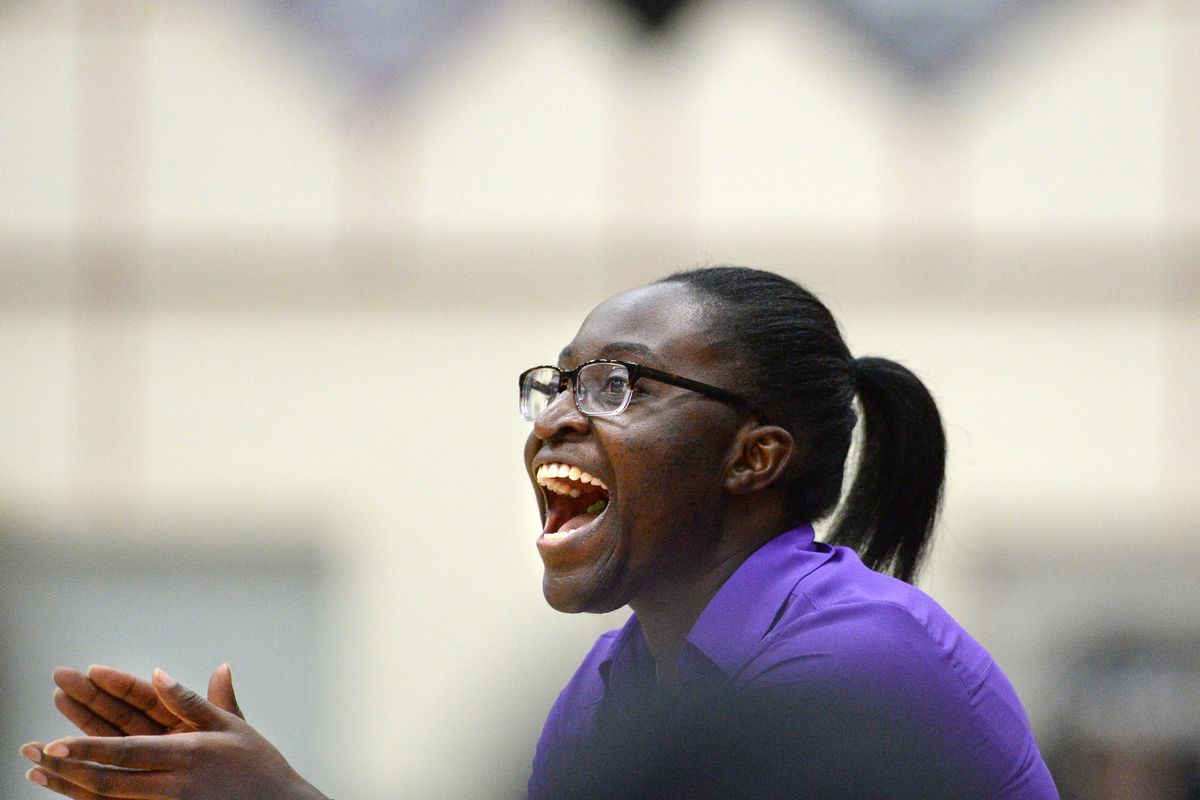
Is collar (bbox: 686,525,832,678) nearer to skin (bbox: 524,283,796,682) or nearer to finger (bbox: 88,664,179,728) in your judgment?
skin (bbox: 524,283,796,682)

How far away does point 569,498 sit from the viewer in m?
2.64

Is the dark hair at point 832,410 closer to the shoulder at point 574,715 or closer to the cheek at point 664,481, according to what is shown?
the cheek at point 664,481

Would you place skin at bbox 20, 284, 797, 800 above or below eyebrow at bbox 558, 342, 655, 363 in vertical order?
below

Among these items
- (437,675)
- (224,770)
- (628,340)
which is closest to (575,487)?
(628,340)

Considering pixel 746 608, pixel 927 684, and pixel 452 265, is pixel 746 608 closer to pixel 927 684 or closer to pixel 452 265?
pixel 927 684

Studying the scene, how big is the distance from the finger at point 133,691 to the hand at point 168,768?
0.63 feet

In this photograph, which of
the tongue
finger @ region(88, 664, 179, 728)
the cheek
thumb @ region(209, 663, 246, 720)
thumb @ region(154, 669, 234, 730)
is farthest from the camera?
the tongue

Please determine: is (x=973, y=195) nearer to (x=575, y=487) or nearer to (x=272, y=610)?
(x=272, y=610)

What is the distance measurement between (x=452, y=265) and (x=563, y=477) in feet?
17.2

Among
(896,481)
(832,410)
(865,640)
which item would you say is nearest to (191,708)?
(865,640)

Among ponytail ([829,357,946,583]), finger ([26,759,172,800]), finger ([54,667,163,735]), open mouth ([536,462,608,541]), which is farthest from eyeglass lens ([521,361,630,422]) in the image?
finger ([26,759,172,800])

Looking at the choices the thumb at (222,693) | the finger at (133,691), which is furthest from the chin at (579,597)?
the finger at (133,691)

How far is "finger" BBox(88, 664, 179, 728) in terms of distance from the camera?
85.6 inches

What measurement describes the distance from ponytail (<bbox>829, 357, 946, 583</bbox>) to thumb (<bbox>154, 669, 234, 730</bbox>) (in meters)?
1.18
